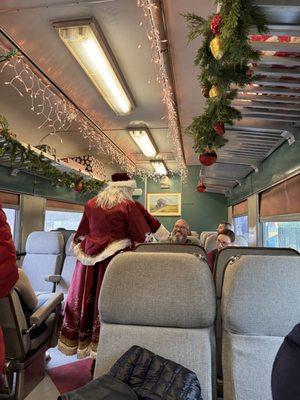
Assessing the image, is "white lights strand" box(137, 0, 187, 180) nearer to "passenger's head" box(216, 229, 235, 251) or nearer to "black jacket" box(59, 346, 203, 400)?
"passenger's head" box(216, 229, 235, 251)

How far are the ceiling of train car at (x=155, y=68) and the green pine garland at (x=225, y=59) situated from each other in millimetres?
63

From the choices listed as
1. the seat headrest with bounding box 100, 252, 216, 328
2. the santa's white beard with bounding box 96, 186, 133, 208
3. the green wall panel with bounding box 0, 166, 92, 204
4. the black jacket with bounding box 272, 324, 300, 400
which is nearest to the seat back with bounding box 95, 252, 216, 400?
the seat headrest with bounding box 100, 252, 216, 328

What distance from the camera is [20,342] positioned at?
215cm

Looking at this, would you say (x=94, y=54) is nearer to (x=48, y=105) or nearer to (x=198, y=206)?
(x=48, y=105)

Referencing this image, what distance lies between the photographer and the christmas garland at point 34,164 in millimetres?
3011

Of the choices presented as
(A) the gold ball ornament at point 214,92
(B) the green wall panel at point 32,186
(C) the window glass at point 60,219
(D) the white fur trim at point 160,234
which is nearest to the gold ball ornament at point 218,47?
(A) the gold ball ornament at point 214,92

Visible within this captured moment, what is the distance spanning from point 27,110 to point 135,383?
3300 millimetres

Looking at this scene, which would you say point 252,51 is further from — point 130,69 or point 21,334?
point 21,334

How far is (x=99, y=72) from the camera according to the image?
272 cm

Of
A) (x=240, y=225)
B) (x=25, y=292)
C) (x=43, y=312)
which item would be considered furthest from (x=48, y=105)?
(x=240, y=225)

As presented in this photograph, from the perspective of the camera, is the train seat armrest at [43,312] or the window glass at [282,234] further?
the window glass at [282,234]

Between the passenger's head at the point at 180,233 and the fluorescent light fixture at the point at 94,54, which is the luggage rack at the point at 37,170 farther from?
the passenger's head at the point at 180,233

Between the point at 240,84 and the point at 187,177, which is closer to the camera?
the point at 240,84

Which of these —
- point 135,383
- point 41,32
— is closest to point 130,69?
point 41,32
